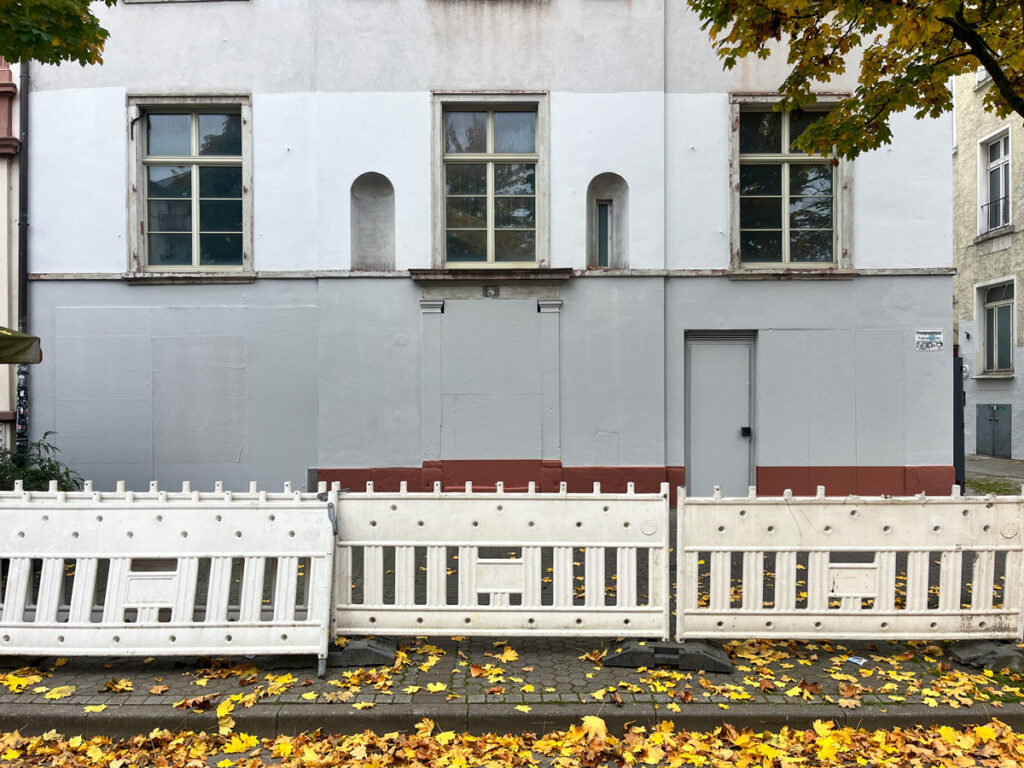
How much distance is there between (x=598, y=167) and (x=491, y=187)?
1.54 metres

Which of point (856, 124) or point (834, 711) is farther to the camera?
point (856, 124)

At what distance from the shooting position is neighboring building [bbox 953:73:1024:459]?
1570 centimetres

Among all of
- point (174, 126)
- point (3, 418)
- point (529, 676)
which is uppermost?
point (174, 126)

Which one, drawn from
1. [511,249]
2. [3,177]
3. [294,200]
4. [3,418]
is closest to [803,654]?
[511,249]

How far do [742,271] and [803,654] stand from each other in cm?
606

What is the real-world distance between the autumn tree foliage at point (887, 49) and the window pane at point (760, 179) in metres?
2.51

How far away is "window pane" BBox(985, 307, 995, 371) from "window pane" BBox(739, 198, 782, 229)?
11.3 m

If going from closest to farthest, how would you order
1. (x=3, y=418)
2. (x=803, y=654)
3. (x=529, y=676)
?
(x=529, y=676)
(x=803, y=654)
(x=3, y=418)

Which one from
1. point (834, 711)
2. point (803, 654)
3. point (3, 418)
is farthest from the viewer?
point (3, 418)

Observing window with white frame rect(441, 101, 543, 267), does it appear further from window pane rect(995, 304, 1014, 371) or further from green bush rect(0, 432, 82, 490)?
window pane rect(995, 304, 1014, 371)

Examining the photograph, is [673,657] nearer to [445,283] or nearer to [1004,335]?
[445,283]

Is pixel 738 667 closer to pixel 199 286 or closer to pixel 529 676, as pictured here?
pixel 529 676

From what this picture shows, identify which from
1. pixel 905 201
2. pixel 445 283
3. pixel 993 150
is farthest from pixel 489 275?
pixel 993 150

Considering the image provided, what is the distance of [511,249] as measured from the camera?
945 centimetres
